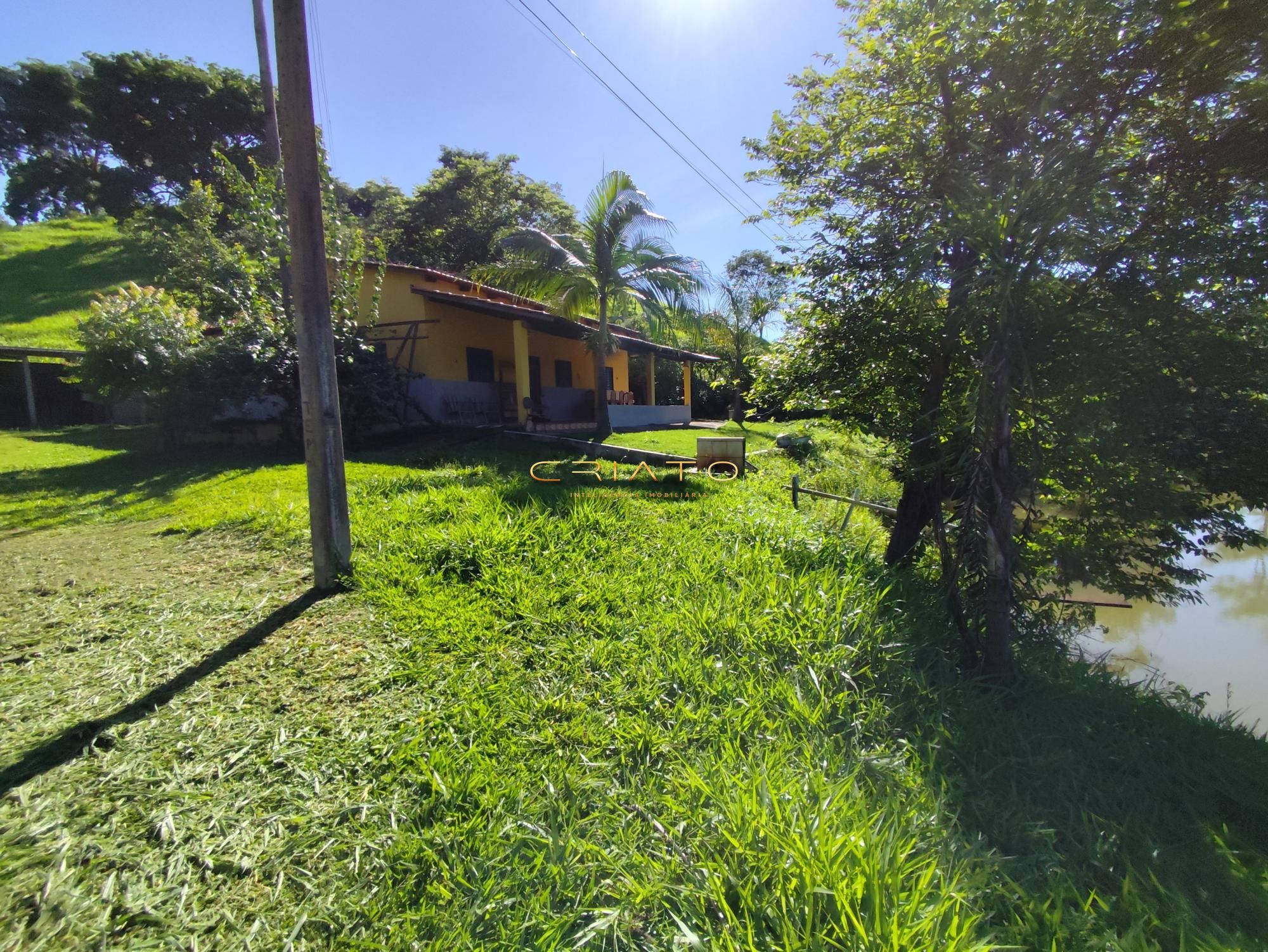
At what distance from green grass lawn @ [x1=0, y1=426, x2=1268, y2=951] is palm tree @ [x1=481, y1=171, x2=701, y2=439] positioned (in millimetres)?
7946

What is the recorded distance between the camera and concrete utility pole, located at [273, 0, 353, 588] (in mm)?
3586

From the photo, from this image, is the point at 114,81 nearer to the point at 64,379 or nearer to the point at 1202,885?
the point at 64,379

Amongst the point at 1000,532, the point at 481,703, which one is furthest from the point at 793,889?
the point at 1000,532

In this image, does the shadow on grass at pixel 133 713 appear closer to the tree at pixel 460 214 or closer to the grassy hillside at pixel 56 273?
the grassy hillside at pixel 56 273

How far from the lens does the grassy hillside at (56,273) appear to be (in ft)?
64.5

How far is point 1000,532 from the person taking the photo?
3.12 meters

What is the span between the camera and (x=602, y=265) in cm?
1120

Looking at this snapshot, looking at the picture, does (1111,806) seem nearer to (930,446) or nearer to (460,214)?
(930,446)

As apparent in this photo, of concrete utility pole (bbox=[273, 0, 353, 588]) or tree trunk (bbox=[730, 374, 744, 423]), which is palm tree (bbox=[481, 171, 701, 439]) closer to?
concrete utility pole (bbox=[273, 0, 353, 588])

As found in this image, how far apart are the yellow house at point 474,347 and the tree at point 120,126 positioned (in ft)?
83.3

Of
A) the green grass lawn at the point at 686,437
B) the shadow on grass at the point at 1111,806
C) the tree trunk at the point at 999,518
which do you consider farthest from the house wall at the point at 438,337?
the shadow on grass at the point at 1111,806

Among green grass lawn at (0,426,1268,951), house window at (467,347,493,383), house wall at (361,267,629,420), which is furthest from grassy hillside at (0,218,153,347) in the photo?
green grass lawn at (0,426,1268,951)

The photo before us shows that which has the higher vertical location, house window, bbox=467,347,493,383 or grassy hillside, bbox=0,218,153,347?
grassy hillside, bbox=0,218,153,347

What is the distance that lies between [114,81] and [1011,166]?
42137mm
